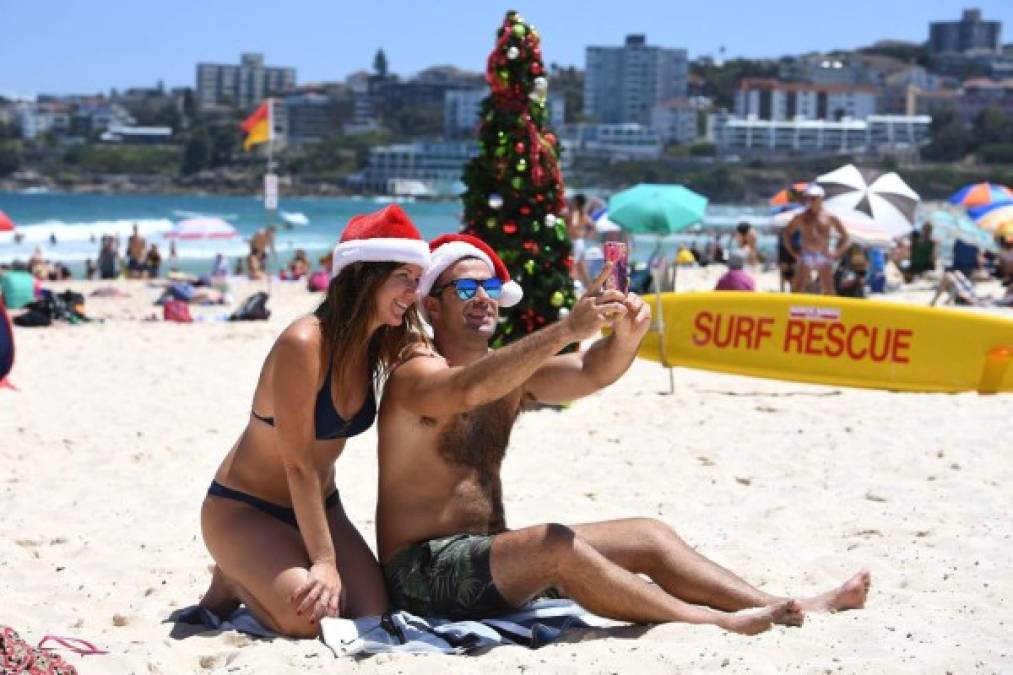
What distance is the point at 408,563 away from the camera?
3699 mm

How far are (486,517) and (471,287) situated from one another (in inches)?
24.2

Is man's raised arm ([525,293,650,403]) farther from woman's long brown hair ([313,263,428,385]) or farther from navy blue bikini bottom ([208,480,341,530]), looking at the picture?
navy blue bikini bottom ([208,480,341,530])

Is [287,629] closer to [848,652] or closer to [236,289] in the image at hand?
[848,652]

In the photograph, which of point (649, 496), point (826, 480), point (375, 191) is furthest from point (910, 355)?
point (375, 191)

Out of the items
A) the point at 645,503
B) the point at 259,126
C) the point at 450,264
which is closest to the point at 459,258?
the point at 450,264

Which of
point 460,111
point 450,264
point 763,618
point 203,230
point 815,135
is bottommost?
point 203,230

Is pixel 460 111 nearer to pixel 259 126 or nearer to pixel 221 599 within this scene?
pixel 259 126

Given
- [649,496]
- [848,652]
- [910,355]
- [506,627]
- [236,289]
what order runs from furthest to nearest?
[236,289]
[910,355]
[649,496]
[506,627]
[848,652]

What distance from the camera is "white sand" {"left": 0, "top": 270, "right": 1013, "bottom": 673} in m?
3.49

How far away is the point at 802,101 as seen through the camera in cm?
16162

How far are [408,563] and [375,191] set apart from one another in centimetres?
12178

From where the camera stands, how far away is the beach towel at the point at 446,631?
3.51 metres

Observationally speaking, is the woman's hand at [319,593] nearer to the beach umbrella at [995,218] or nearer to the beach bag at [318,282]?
the beach umbrella at [995,218]

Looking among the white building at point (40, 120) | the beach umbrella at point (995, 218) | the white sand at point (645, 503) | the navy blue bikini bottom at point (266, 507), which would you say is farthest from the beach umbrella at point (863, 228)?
the white building at point (40, 120)
